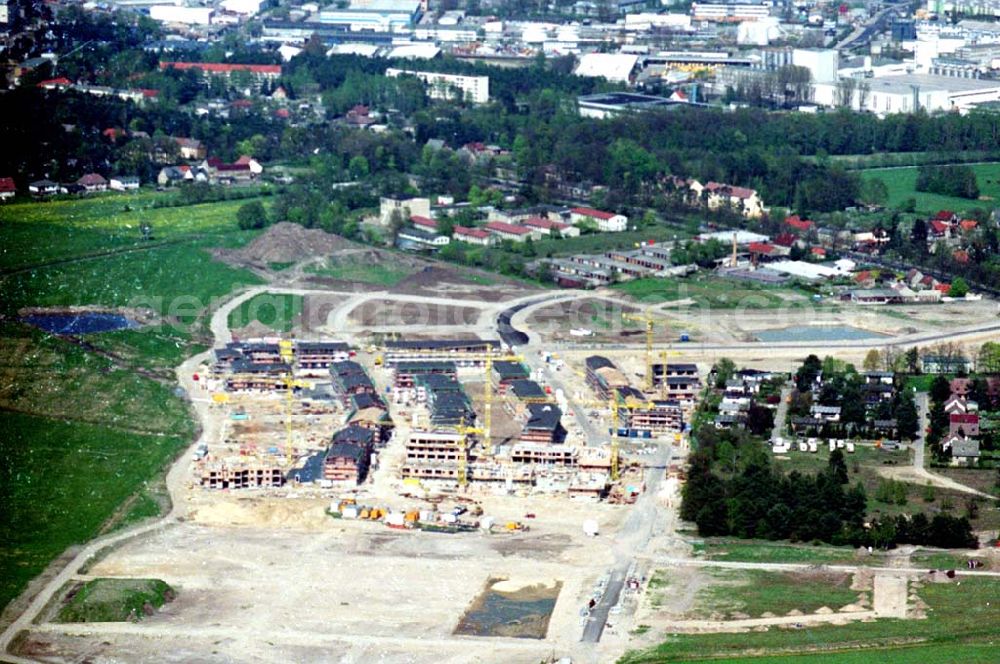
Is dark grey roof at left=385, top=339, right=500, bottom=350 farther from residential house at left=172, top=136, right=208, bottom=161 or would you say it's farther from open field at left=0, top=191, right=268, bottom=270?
residential house at left=172, top=136, right=208, bottom=161

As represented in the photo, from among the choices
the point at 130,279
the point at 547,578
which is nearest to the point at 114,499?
the point at 547,578

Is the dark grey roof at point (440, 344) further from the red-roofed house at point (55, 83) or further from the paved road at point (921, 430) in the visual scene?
the red-roofed house at point (55, 83)

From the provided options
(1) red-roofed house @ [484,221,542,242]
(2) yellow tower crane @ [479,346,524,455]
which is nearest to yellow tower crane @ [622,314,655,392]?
(2) yellow tower crane @ [479,346,524,455]

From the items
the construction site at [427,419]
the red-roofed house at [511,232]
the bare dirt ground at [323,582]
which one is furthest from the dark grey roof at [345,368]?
the red-roofed house at [511,232]

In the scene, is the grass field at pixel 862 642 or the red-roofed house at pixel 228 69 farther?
the red-roofed house at pixel 228 69

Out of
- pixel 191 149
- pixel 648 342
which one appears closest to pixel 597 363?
pixel 648 342

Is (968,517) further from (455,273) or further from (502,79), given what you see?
(502,79)
